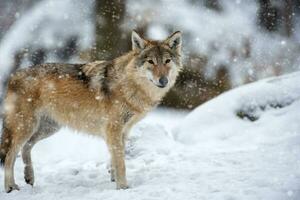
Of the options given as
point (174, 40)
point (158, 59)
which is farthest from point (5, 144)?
point (174, 40)

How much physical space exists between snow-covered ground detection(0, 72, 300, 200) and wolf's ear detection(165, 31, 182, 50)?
1653 mm

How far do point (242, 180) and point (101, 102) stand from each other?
2.06 meters

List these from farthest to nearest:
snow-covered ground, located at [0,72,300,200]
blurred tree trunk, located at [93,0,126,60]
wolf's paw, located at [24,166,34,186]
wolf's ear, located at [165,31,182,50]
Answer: blurred tree trunk, located at [93,0,126,60], wolf's paw, located at [24,166,34,186], wolf's ear, located at [165,31,182,50], snow-covered ground, located at [0,72,300,200]

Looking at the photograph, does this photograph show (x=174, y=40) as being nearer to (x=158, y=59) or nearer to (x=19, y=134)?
(x=158, y=59)

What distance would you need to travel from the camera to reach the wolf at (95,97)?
18.3ft

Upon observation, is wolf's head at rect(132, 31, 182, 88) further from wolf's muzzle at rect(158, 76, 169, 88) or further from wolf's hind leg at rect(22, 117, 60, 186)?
wolf's hind leg at rect(22, 117, 60, 186)

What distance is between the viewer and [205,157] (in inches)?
A: 251

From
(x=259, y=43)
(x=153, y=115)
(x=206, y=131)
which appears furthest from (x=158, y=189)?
(x=259, y=43)

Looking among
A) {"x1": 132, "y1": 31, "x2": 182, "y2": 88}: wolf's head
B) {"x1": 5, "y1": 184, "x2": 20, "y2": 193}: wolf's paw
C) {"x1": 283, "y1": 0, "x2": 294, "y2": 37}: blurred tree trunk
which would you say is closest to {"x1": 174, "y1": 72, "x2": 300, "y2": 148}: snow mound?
{"x1": 132, "y1": 31, "x2": 182, "y2": 88}: wolf's head

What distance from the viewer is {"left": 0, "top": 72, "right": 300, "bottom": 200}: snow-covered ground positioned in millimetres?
4836

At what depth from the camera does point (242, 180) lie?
5.00m

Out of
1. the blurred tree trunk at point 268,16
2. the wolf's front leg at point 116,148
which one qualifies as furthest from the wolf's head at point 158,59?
the blurred tree trunk at point 268,16

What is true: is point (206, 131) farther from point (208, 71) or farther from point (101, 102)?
point (208, 71)

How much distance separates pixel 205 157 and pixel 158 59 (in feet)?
5.66
